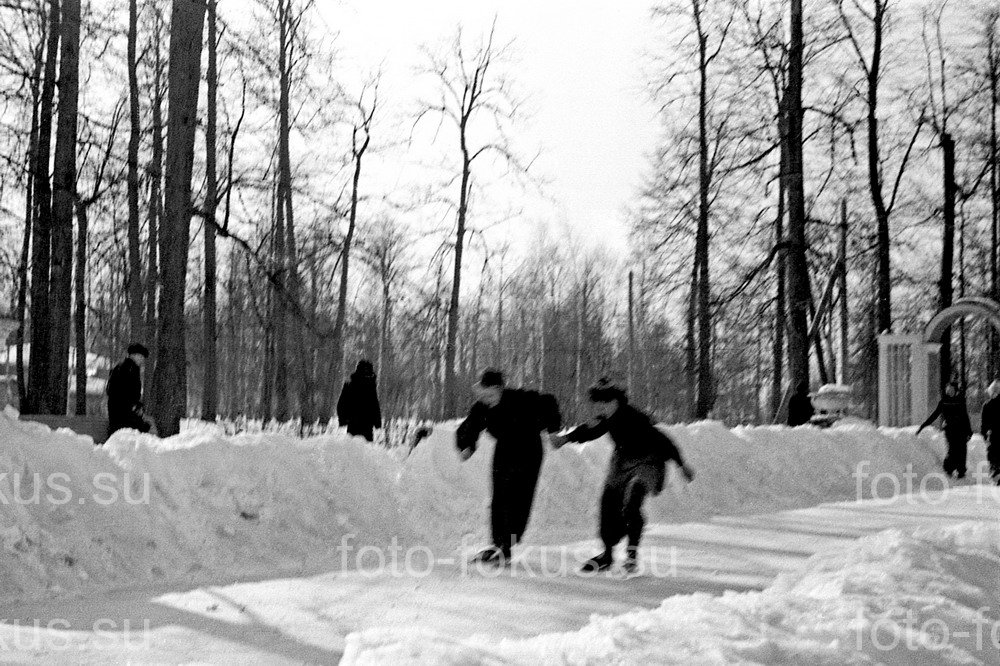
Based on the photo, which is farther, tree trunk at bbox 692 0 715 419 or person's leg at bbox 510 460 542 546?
tree trunk at bbox 692 0 715 419

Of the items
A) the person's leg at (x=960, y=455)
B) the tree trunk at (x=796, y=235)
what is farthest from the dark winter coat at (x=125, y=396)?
the tree trunk at (x=796, y=235)

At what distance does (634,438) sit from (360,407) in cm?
929

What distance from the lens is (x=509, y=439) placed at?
10.4m

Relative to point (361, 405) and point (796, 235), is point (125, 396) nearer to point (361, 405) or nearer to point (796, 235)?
point (361, 405)

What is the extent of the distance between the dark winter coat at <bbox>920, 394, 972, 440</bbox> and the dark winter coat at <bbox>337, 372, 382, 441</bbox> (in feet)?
31.7

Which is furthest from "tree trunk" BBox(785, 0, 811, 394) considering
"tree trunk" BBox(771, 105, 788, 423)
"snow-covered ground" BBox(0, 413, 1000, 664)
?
"snow-covered ground" BBox(0, 413, 1000, 664)

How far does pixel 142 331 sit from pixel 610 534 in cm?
2265

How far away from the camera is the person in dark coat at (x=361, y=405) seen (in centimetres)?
1866

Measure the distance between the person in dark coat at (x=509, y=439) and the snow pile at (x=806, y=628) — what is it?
2683mm

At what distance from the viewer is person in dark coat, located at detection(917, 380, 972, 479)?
2209cm

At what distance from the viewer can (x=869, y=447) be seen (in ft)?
76.2

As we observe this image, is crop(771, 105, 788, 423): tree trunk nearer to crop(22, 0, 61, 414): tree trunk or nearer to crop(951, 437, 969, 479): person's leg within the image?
crop(951, 437, 969, 479): person's leg

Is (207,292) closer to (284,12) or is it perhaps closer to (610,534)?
(284,12)

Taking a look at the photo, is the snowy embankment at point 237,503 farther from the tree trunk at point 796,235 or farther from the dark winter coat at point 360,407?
the tree trunk at point 796,235
